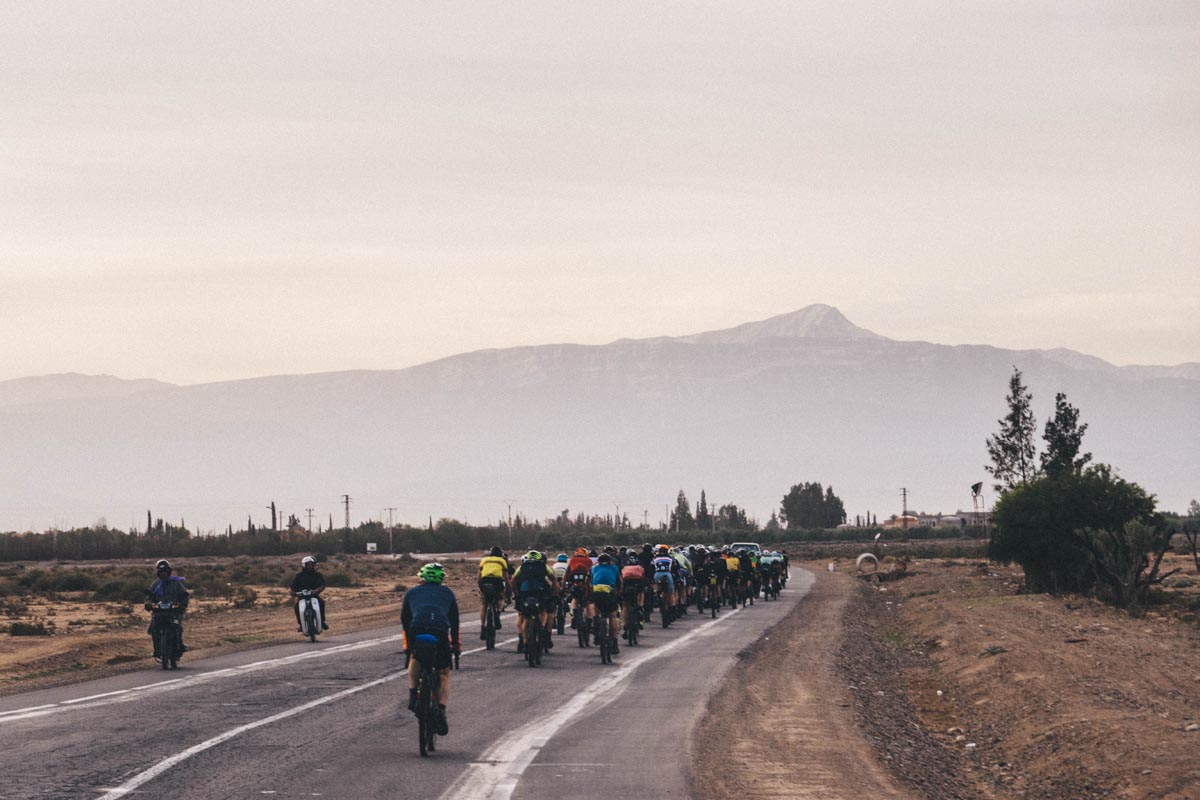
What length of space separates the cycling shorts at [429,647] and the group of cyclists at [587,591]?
1cm

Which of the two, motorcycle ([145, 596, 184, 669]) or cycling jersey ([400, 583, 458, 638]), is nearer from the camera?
cycling jersey ([400, 583, 458, 638])

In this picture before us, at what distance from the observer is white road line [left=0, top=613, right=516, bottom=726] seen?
1788cm

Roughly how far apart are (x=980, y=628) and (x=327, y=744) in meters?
19.9

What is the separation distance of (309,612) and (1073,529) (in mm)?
24193

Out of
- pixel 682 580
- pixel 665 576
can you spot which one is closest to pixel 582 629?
pixel 665 576

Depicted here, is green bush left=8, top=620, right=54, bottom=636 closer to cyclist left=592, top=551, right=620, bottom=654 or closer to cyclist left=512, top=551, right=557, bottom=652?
cyclist left=512, top=551, right=557, bottom=652

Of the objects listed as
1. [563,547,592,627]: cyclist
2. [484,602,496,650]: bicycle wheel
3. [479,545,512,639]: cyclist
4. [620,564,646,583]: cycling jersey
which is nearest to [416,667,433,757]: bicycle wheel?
[479,545,512,639]: cyclist

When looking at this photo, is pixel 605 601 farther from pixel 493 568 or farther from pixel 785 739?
pixel 785 739

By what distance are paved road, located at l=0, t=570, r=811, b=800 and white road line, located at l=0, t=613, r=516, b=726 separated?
1.6 inches

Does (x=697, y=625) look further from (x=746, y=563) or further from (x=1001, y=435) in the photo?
(x=1001, y=435)

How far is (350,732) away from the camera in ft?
52.3

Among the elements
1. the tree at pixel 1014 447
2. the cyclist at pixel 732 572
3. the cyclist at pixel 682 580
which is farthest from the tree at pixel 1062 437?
the cyclist at pixel 682 580

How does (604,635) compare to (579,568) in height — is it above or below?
below

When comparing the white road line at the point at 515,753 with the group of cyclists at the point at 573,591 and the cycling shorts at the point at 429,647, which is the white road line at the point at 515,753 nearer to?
the group of cyclists at the point at 573,591
